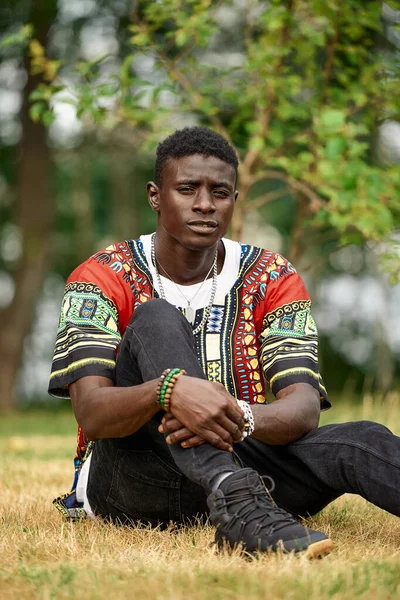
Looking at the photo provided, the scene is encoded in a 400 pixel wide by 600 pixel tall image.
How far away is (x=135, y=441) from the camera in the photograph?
312 cm

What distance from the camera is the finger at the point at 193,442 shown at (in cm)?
283

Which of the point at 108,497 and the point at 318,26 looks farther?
the point at 318,26

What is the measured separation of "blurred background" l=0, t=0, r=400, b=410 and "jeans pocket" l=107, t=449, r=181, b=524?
353 centimetres

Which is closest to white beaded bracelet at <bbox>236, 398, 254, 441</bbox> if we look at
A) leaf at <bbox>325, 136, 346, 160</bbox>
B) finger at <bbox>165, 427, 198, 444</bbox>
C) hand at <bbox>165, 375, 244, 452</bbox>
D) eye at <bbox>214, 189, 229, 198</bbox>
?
hand at <bbox>165, 375, 244, 452</bbox>

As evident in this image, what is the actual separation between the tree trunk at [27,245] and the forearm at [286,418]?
35.5 feet

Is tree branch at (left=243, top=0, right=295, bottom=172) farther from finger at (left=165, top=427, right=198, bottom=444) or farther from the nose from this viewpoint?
finger at (left=165, top=427, right=198, bottom=444)

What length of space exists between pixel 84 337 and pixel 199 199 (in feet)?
2.40

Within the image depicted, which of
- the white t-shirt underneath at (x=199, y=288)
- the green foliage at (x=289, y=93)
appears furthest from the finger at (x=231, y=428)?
the green foliage at (x=289, y=93)

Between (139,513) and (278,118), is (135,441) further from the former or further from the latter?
(278,118)

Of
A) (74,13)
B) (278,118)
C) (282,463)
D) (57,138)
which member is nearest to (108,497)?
(282,463)

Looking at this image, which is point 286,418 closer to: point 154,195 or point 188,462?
point 188,462

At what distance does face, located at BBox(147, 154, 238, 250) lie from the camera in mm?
3480

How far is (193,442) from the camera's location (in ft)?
9.28

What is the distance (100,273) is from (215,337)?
20.9 inches
